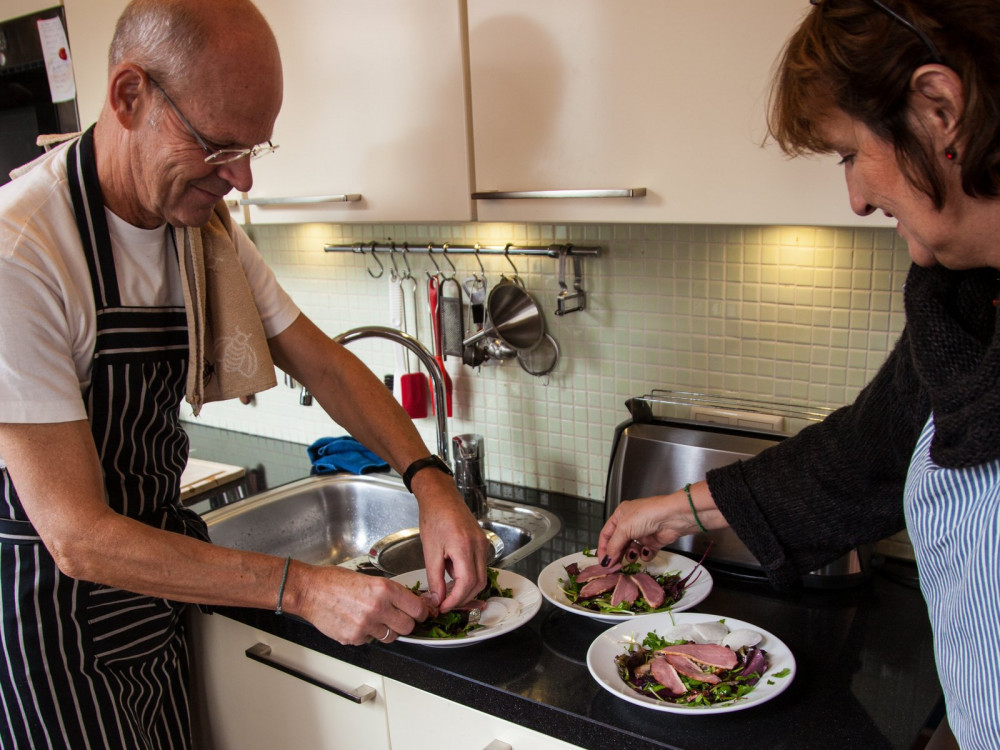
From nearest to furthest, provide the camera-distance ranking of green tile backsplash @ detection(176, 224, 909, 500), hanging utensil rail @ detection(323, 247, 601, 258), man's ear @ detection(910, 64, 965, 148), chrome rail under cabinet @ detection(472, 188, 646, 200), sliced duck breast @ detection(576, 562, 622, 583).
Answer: man's ear @ detection(910, 64, 965, 148) < chrome rail under cabinet @ detection(472, 188, 646, 200) < sliced duck breast @ detection(576, 562, 622, 583) < green tile backsplash @ detection(176, 224, 909, 500) < hanging utensil rail @ detection(323, 247, 601, 258)

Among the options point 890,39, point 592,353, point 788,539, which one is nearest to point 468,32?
point 592,353

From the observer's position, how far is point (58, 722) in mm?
1160

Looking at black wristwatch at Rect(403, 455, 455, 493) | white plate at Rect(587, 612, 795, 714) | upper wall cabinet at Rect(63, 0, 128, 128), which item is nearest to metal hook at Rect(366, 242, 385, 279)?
upper wall cabinet at Rect(63, 0, 128, 128)

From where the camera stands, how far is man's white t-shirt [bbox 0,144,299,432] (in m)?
0.98

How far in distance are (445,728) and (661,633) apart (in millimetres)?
315

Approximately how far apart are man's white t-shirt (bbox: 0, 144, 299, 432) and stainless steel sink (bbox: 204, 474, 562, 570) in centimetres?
70

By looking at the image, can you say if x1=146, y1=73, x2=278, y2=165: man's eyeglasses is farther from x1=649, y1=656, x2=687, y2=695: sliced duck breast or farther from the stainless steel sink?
the stainless steel sink

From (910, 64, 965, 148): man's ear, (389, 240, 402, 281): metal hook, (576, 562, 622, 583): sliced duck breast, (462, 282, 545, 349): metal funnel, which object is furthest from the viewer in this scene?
(389, 240, 402, 281): metal hook

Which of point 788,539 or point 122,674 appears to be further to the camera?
point 122,674

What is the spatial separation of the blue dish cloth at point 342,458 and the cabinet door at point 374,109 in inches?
23.2

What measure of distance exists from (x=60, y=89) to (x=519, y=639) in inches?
60.6

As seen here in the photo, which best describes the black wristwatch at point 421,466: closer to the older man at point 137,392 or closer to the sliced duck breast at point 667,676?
the older man at point 137,392

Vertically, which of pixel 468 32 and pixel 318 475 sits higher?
pixel 468 32

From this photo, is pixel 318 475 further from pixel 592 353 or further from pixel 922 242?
pixel 922 242
